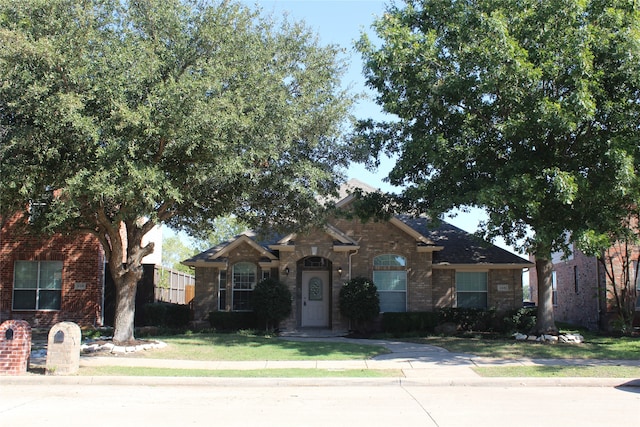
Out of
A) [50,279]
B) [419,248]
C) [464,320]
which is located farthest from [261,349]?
[50,279]

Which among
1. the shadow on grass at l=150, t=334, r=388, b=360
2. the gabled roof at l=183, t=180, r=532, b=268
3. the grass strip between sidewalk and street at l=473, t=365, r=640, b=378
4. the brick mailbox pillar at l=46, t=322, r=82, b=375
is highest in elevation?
the gabled roof at l=183, t=180, r=532, b=268

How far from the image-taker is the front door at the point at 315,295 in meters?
23.1

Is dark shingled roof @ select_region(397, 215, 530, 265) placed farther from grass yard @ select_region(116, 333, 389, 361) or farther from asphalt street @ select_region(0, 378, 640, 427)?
asphalt street @ select_region(0, 378, 640, 427)

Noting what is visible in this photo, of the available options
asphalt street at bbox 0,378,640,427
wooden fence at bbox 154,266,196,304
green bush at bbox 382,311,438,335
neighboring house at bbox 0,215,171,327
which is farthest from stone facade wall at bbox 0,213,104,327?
asphalt street at bbox 0,378,640,427

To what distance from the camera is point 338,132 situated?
54.6ft

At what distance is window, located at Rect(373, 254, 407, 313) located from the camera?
22.7 metres

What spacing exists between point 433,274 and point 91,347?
42.6 feet

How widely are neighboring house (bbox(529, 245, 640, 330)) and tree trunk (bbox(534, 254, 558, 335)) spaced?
11.3 ft

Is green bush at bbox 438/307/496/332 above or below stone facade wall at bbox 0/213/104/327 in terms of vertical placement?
below

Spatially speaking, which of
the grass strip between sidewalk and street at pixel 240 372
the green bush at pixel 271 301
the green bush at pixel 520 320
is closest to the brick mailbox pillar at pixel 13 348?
the grass strip between sidewalk and street at pixel 240 372

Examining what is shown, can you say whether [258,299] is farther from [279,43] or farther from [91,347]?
[279,43]

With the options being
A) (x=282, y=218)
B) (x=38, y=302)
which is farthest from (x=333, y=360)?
(x=38, y=302)

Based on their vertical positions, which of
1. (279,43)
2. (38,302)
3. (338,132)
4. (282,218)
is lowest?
(38,302)

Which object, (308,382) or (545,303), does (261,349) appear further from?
(545,303)
